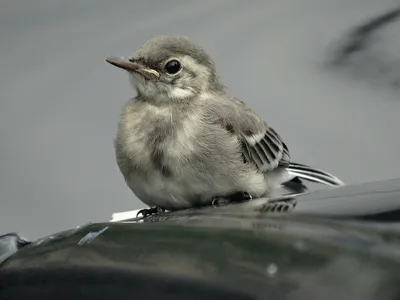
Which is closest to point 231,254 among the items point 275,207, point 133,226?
point 133,226

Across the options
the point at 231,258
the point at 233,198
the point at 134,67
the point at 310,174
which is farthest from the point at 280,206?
the point at 310,174

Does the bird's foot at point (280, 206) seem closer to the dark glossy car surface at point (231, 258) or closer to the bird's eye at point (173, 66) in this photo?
the dark glossy car surface at point (231, 258)

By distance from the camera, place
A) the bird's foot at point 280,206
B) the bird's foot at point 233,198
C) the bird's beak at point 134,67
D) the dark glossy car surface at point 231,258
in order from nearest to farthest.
→ the dark glossy car surface at point 231,258, the bird's foot at point 280,206, the bird's foot at point 233,198, the bird's beak at point 134,67

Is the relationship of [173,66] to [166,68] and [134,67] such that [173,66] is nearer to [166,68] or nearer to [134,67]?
[166,68]

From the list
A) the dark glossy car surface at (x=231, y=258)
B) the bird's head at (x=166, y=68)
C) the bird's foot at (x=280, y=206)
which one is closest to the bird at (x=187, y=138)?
the bird's head at (x=166, y=68)

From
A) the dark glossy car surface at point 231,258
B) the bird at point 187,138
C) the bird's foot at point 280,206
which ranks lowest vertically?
the dark glossy car surface at point 231,258

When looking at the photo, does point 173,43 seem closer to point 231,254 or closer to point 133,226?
point 133,226
